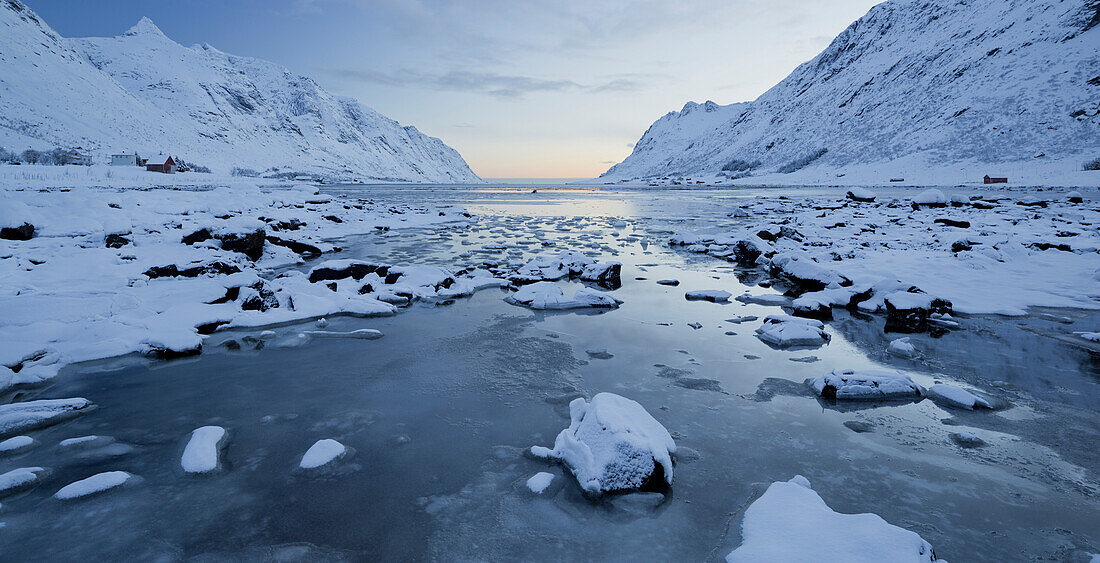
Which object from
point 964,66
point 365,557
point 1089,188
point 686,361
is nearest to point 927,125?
point 964,66

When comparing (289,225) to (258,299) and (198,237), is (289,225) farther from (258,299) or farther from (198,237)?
(258,299)

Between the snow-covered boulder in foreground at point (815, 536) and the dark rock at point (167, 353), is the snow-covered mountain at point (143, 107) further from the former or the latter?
the snow-covered boulder in foreground at point (815, 536)

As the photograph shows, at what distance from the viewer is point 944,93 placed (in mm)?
70438

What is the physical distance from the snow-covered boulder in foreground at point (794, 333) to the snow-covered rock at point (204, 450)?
6.44m

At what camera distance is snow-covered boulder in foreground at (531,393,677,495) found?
3.45 m

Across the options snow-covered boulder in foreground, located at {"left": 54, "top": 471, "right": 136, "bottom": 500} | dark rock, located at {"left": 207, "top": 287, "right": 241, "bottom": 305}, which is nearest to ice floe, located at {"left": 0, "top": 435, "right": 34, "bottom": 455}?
snow-covered boulder in foreground, located at {"left": 54, "top": 471, "right": 136, "bottom": 500}

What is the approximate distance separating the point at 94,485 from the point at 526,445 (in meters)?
3.09

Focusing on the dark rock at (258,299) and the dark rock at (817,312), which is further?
the dark rock at (817,312)

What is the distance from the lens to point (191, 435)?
4203mm

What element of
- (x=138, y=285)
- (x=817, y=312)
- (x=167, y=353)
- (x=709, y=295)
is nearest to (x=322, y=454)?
(x=167, y=353)

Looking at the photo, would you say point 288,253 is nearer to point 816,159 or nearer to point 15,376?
point 15,376

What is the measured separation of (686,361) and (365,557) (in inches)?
170

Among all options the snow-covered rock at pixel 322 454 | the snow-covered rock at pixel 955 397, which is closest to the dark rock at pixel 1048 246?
the snow-covered rock at pixel 955 397

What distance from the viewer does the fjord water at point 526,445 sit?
9.79 feet
